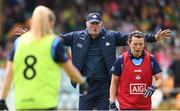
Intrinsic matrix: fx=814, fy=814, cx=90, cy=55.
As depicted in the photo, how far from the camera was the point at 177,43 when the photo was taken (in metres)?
23.7

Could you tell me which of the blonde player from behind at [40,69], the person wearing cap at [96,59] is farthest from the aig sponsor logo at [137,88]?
the blonde player from behind at [40,69]

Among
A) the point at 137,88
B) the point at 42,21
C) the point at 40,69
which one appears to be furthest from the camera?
the point at 137,88

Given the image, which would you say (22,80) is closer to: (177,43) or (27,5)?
(177,43)

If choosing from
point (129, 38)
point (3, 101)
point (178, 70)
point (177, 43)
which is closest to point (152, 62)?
point (129, 38)

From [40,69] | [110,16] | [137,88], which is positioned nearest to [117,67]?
[137,88]

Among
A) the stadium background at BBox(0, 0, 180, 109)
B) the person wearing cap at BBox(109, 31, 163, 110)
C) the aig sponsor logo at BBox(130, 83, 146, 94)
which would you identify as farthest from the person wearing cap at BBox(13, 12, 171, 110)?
the stadium background at BBox(0, 0, 180, 109)

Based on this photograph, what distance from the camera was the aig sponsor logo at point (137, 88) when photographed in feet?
40.4

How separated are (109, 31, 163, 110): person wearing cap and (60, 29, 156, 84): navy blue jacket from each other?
0.73 meters

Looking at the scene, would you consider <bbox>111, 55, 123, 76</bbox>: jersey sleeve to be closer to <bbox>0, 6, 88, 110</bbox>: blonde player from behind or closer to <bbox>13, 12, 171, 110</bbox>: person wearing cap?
<bbox>13, 12, 171, 110</bbox>: person wearing cap

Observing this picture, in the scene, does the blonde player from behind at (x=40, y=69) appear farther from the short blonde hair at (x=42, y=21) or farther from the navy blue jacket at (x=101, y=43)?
the navy blue jacket at (x=101, y=43)

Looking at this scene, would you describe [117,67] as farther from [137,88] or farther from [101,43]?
[101,43]

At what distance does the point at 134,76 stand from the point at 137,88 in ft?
0.66

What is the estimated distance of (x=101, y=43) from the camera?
13.0 m

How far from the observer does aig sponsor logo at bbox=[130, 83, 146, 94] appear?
12.3 meters
